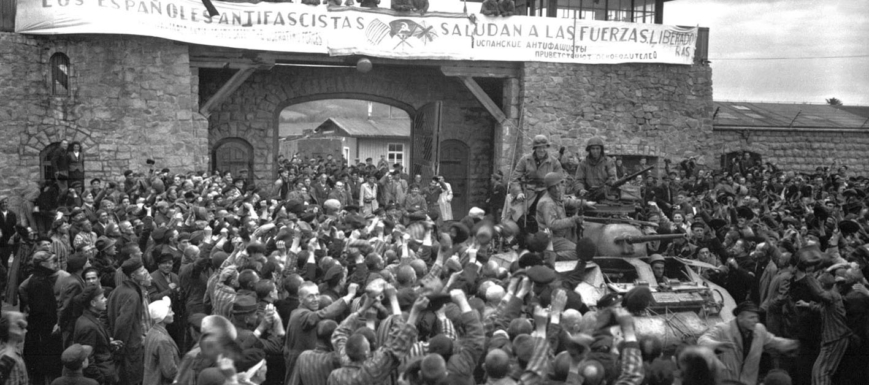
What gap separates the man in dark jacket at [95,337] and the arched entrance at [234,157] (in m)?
14.1

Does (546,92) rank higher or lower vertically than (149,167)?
higher

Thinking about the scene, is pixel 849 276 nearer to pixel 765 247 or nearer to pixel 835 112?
pixel 765 247

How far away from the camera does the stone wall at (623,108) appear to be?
21.2 metres

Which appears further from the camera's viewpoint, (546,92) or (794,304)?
(546,92)

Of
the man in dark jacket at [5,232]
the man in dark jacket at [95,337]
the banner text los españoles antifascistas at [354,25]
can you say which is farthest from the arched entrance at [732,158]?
the man in dark jacket at [95,337]

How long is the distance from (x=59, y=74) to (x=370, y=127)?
24.4 metres

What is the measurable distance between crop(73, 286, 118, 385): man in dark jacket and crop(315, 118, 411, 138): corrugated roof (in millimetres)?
33120

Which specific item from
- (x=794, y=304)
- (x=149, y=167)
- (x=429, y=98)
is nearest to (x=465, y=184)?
(x=429, y=98)

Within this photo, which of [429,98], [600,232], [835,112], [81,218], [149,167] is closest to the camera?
[600,232]

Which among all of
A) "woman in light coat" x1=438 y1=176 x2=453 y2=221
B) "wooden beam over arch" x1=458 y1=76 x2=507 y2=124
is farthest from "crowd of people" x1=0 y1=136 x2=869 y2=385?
"wooden beam over arch" x1=458 y1=76 x2=507 y2=124

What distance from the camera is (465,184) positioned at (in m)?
23.5

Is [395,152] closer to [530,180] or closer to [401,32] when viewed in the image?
[401,32]

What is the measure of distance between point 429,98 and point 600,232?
12.7m

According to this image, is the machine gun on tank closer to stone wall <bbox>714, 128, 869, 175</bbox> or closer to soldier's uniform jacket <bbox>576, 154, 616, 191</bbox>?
soldier's uniform jacket <bbox>576, 154, 616, 191</bbox>
